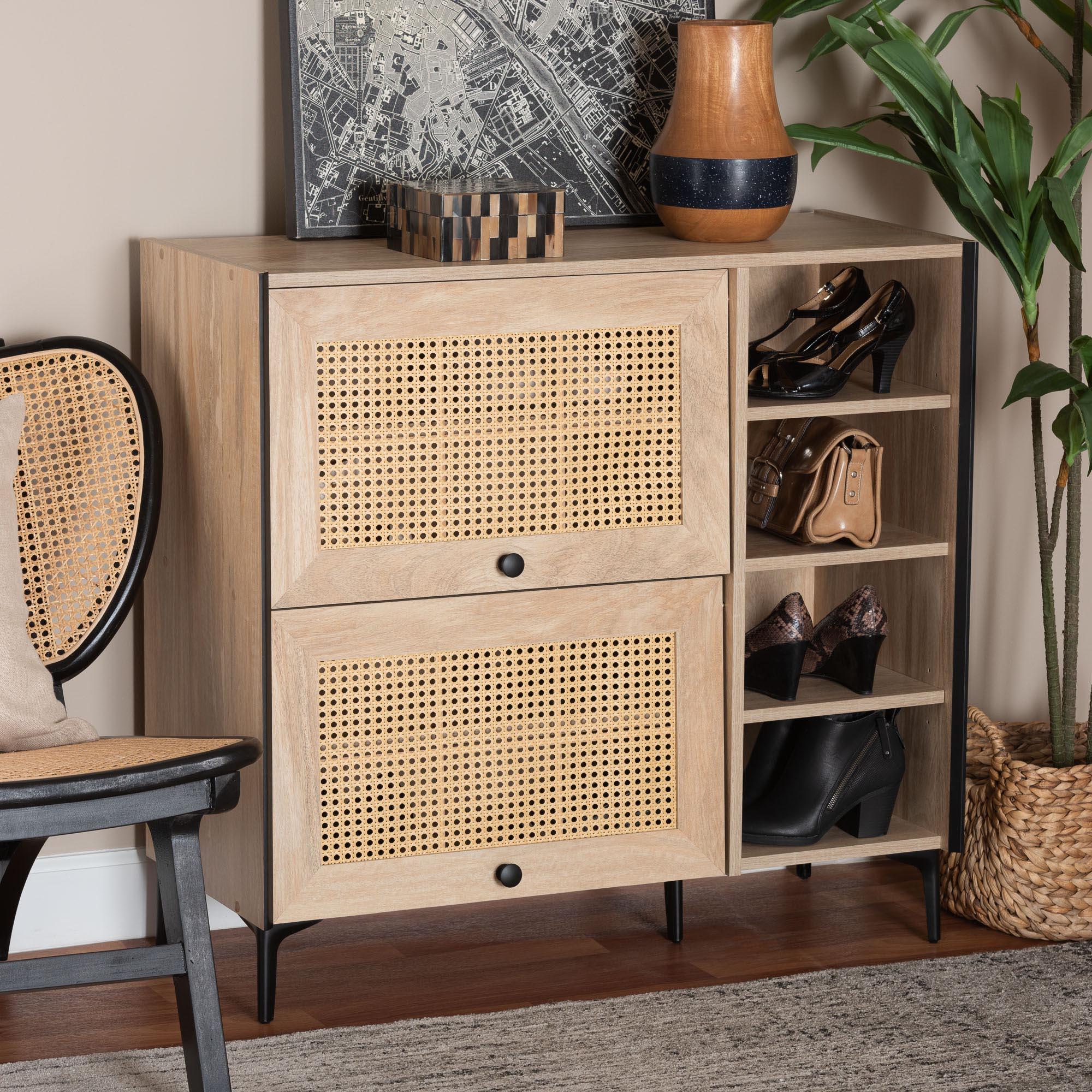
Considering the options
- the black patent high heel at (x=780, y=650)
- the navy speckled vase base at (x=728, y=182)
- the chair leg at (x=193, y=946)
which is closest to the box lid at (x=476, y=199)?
the navy speckled vase base at (x=728, y=182)

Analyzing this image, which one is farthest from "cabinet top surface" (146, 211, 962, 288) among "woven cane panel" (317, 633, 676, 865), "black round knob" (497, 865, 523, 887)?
"black round knob" (497, 865, 523, 887)

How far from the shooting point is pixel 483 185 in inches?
85.0

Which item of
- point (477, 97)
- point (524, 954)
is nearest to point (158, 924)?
point (524, 954)

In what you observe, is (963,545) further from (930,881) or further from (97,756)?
(97,756)

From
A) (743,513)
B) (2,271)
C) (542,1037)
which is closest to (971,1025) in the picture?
(542,1037)

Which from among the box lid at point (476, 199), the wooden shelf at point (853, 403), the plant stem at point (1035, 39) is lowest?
the wooden shelf at point (853, 403)

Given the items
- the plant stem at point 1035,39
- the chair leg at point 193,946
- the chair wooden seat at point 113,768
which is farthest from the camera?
the plant stem at point 1035,39

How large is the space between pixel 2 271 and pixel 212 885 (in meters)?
0.87

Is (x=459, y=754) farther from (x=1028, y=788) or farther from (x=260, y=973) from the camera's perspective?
(x=1028, y=788)

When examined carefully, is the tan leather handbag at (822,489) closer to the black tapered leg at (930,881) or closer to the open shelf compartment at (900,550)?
the open shelf compartment at (900,550)

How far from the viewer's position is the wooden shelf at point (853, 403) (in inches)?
85.7

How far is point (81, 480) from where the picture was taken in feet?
6.85

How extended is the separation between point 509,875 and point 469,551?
421 millimetres

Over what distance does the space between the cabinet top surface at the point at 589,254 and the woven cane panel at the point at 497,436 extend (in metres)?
0.08
